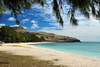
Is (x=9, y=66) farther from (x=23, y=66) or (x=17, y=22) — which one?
(x=17, y=22)

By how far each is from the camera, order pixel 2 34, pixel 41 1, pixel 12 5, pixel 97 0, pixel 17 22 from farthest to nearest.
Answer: pixel 2 34, pixel 17 22, pixel 12 5, pixel 41 1, pixel 97 0

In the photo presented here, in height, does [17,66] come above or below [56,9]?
below

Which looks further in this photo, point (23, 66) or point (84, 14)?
point (23, 66)

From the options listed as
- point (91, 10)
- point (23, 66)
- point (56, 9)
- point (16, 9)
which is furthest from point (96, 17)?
point (23, 66)

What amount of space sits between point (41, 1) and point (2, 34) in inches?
2150

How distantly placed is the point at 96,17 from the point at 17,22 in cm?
303

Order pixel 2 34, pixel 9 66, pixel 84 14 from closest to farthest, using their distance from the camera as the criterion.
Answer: pixel 84 14, pixel 9 66, pixel 2 34

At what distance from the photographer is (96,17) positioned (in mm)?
3139

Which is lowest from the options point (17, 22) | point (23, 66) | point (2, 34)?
point (2, 34)

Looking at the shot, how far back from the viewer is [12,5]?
4.77m

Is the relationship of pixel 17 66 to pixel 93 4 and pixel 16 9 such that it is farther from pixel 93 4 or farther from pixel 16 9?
pixel 93 4

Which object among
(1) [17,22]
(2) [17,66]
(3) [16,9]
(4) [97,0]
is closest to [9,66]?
(2) [17,66]

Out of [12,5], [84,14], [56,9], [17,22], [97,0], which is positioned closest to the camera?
[97,0]

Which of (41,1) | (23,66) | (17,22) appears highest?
(41,1)
